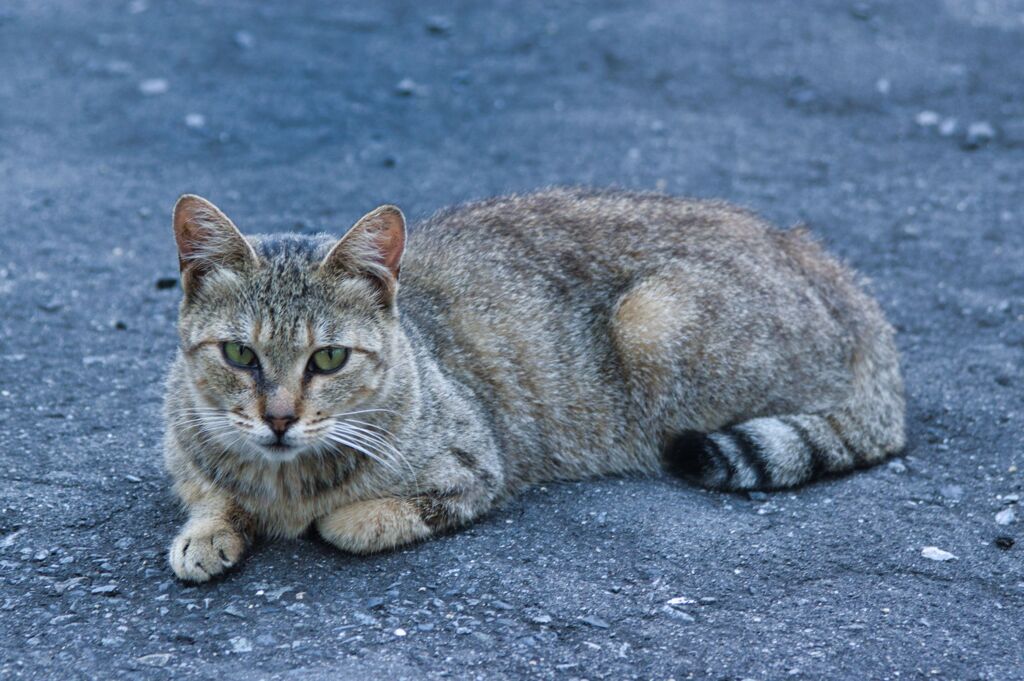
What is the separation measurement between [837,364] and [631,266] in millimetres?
1168

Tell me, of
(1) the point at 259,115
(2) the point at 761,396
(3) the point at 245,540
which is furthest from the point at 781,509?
(1) the point at 259,115

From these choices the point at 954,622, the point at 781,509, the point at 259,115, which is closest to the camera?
the point at 954,622

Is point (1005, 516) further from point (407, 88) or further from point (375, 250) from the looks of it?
point (407, 88)

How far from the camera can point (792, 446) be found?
5.42 m

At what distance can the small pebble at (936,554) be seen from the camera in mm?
4809

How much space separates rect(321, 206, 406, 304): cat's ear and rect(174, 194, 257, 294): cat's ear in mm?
340

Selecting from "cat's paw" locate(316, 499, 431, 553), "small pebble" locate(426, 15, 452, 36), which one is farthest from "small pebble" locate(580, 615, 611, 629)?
"small pebble" locate(426, 15, 452, 36)

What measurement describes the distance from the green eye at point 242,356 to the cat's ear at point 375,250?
1.50ft

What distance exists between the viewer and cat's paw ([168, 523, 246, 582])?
175 inches

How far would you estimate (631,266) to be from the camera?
19.3 feet

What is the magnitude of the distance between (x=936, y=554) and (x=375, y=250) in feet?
8.78

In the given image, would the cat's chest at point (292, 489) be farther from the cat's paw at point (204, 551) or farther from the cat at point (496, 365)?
the cat's paw at point (204, 551)

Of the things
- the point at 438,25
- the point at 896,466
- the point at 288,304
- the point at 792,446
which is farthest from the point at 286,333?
the point at 438,25

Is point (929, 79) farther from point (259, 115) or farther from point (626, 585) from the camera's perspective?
point (626, 585)
